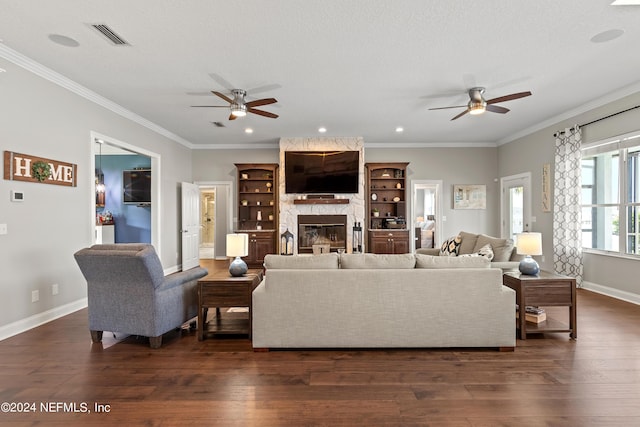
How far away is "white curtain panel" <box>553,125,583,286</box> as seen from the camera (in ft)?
18.5

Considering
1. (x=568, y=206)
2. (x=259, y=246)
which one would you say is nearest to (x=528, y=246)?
(x=568, y=206)

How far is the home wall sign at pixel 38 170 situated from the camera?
3.59 m

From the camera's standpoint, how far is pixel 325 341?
3068mm

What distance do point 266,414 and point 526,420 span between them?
156cm

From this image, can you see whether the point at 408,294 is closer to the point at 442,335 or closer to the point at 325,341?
the point at 442,335

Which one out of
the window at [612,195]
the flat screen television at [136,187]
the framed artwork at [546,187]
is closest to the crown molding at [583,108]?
the window at [612,195]

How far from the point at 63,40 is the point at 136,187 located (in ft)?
15.4

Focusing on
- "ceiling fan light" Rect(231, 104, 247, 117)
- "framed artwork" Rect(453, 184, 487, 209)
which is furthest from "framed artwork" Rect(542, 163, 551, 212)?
"ceiling fan light" Rect(231, 104, 247, 117)

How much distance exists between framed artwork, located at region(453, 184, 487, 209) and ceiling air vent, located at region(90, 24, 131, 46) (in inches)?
290

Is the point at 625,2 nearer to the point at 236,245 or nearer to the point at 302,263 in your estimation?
the point at 302,263

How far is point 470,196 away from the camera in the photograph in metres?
8.48

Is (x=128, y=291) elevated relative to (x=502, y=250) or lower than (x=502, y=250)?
lower

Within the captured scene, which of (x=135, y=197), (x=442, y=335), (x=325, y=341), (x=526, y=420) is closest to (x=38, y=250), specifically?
(x=325, y=341)

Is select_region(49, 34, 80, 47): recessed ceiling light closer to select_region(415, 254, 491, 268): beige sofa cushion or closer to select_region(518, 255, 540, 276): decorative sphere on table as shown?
select_region(415, 254, 491, 268): beige sofa cushion
